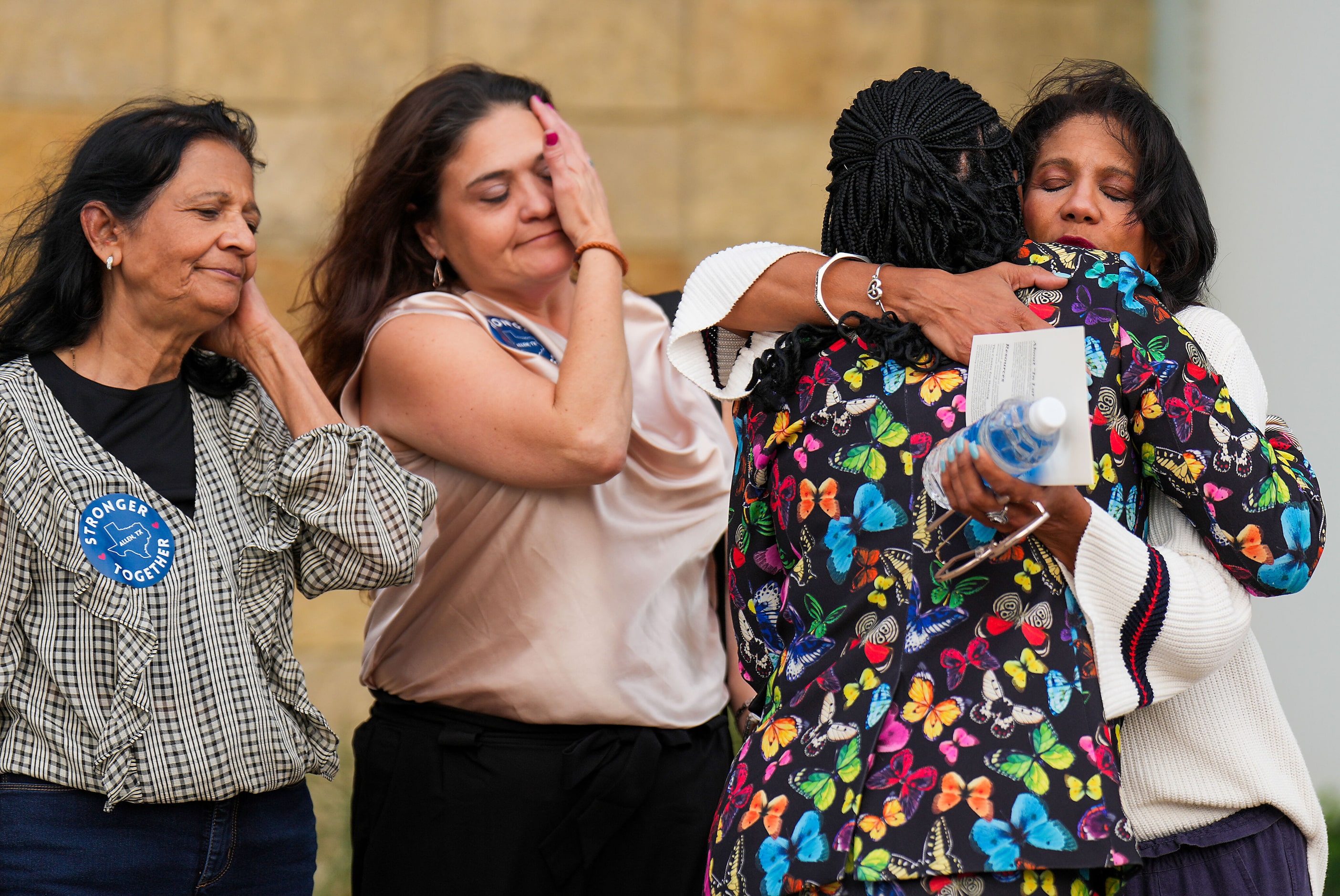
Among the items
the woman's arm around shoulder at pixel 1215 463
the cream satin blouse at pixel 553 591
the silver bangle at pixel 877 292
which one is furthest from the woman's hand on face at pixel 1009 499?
the cream satin blouse at pixel 553 591

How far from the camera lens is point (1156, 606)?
1.45m

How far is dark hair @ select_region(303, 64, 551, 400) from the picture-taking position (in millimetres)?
2453

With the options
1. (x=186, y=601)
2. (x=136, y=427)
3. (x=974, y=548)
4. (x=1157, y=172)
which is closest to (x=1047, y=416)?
(x=974, y=548)

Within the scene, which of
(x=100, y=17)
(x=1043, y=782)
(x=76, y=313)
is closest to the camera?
(x=1043, y=782)

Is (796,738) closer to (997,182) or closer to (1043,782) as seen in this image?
(1043,782)

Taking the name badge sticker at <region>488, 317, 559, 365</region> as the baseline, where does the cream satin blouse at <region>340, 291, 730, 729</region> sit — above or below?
below

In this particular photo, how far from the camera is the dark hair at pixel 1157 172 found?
183 centimetres

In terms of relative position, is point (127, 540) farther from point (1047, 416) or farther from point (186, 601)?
point (1047, 416)

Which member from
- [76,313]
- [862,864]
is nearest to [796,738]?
[862,864]

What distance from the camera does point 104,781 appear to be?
1.83 m

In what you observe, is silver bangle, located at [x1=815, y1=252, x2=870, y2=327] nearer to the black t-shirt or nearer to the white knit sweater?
the white knit sweater

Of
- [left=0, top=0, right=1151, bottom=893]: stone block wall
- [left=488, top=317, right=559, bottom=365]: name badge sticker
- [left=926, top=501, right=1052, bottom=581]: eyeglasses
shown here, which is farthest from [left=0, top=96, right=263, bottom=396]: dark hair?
[left=0, top=0, right=1151, bottom=893]: stone block wall

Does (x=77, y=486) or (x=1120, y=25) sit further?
(x=1120, y=25)

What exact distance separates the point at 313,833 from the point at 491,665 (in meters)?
0.39
